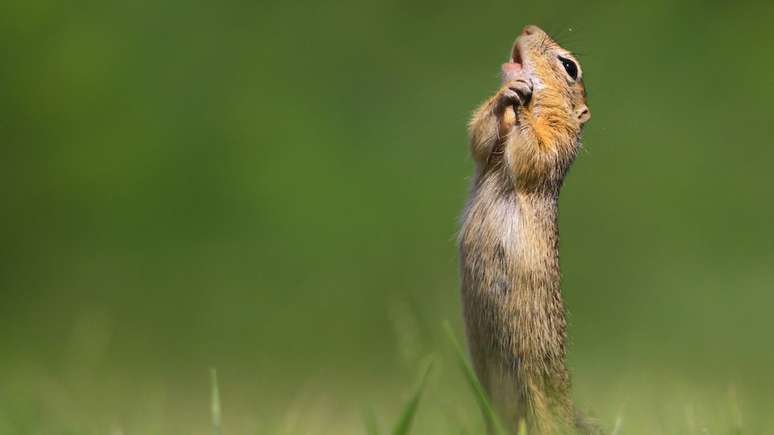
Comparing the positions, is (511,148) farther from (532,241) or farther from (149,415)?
(149,415)

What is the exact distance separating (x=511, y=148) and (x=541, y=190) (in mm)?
178

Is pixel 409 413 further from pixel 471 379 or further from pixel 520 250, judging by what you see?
pixel 520 250

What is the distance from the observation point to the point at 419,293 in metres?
8.45

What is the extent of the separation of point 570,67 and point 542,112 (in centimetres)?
40

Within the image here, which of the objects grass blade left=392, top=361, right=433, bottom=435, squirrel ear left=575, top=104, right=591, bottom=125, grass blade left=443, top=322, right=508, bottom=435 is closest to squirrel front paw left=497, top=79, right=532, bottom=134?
squirrel ear left=575, top=104, right=591, bottom=125

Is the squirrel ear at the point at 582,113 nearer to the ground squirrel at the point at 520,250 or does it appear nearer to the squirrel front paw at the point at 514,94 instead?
the ground squirrel at the point at 520,250

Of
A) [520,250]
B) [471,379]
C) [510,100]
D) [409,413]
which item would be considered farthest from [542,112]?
[409,413]

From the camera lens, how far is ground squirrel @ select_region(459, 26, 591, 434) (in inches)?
148

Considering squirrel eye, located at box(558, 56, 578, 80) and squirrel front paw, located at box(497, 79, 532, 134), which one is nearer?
squirrel front paw, located at box(497, 79, 532, 134)

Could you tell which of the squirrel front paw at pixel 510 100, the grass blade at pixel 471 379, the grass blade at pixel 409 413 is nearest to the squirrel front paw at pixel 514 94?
the squirrel front paw at pixel 510 100

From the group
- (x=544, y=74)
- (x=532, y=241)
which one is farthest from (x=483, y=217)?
(x=544, y=74)

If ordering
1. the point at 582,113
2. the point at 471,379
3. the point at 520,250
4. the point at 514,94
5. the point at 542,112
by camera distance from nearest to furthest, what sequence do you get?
1. the point at 471,379
2. the point at 520,250
3. the point at 514,94
4. the point at 542,112
5. the point at 582,113

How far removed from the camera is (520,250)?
12.8ft

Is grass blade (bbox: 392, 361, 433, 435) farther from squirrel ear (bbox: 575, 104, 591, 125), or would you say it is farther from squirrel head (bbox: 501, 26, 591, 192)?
squirrel ear (bbox: 575, 104, 591, 125)
